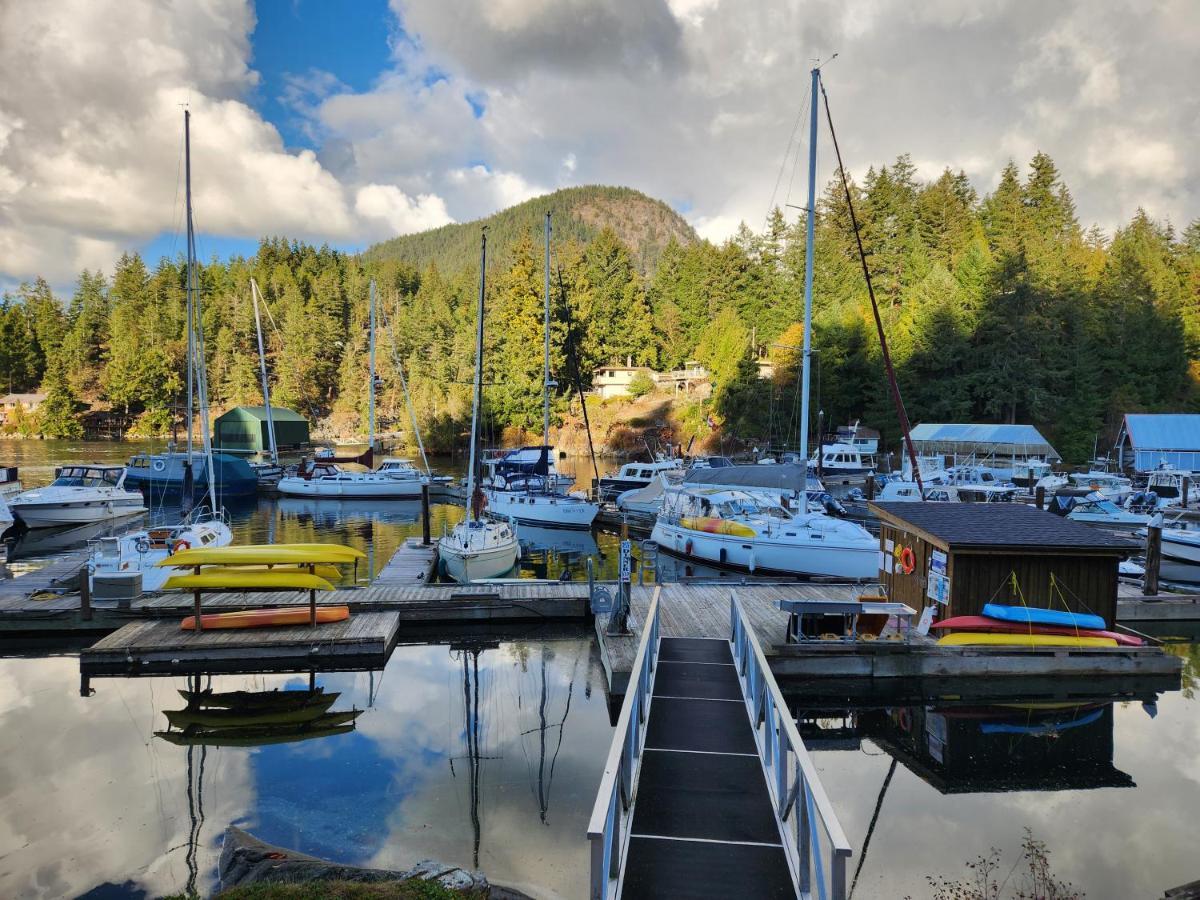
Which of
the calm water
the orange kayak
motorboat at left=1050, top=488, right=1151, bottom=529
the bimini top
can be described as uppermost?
the bimini top

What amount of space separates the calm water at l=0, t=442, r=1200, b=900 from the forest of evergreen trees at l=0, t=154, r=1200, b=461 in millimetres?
44775

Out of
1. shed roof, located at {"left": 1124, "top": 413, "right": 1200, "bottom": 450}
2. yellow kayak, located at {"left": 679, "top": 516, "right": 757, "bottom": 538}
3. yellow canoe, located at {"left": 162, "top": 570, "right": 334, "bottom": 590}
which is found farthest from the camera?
shed roof, located at {"left": 1124, "top": 413, "right": 1200, "bottom": 450}

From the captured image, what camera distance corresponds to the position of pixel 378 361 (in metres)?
92.4

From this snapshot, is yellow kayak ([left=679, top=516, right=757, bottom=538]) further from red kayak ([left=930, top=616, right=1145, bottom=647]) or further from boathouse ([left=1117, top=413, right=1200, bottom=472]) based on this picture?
boathouse ([left=1117, top=413, right=1200, bottom=472])

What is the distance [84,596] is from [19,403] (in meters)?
97.9

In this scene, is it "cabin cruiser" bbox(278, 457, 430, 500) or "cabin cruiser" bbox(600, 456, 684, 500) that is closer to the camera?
"cabin cruiser" bbox(600, 456, 684, 500)

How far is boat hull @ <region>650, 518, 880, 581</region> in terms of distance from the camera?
21.8m

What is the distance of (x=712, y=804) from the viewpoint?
287 inches

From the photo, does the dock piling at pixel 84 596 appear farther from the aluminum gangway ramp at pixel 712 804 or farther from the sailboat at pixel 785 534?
the sailboat at pixel 785 534

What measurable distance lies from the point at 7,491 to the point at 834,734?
3927cm

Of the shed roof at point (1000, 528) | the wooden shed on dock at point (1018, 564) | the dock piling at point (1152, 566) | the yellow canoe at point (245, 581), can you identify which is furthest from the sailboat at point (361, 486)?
the dock piling at point (1152, 566)

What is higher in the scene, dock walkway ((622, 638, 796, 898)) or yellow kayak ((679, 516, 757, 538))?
yellow kayak ((679, 516, 757, 538))

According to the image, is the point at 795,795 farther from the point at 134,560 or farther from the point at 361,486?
the point at 361,486

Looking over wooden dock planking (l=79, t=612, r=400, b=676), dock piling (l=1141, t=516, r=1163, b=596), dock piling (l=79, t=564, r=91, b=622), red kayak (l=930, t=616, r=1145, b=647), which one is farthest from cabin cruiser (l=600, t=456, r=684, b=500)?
red kayak (l=930, t=616, r=1145, b=647)
